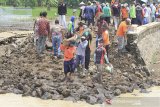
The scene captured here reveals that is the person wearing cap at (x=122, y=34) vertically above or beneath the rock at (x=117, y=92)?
above

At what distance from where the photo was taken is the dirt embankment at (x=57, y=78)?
16.1m

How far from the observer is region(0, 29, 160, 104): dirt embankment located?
16062 millimetres

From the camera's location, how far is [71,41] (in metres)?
17.1

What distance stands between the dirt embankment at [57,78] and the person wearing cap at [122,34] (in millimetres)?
324

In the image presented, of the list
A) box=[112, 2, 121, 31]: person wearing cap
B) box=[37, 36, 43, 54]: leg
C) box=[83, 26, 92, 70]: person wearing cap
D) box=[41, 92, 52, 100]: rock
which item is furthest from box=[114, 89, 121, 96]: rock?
box=[112, 2, 121, 31]: person wearing cap

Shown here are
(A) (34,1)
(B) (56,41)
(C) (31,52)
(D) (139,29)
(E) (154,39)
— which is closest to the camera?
(B) (56,41)

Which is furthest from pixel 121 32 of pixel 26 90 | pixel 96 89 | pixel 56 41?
pixel 26 90

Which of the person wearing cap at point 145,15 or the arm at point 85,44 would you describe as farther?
the person wearing cap at point 145,15

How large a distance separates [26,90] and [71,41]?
2.22 m

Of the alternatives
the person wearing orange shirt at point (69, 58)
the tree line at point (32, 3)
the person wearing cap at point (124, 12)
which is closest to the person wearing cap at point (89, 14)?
the person wearing cap at point (124, 12)

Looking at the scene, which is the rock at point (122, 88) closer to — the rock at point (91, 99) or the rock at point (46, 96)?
the rock at point (91, 99)

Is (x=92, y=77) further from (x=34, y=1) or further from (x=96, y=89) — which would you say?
(x=34, y=1)

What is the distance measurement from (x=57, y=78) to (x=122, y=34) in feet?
13.3

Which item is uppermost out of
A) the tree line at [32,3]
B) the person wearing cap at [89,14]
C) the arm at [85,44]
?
the person wearing cap at [89,14]
